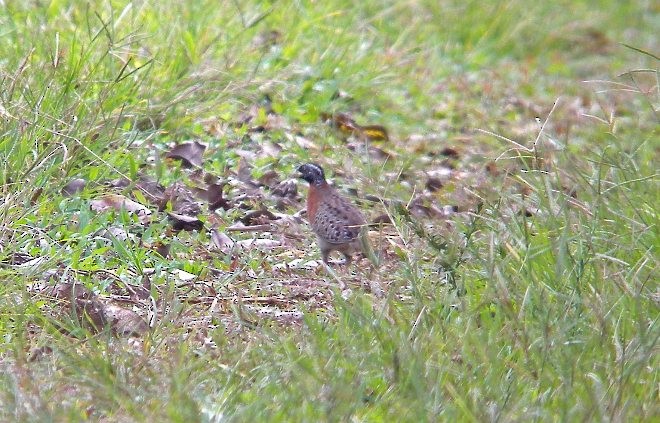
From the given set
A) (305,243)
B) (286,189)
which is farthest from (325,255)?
(286,189)

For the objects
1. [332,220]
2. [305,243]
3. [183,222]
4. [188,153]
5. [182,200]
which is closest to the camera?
[332,220]

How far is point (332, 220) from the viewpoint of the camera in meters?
5.74

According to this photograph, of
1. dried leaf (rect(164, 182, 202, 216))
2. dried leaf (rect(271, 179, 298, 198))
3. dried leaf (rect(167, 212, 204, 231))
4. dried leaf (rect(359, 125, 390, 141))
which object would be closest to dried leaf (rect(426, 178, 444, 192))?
dried leaf (rect(271, 179, 298, 198))

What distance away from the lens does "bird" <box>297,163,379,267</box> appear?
18.6 ft

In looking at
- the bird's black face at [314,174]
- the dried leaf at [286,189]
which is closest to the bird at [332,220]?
the bird's black face at [314,174]

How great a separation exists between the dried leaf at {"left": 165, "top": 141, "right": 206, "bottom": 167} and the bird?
88 cm

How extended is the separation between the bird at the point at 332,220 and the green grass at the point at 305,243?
0.46 feet

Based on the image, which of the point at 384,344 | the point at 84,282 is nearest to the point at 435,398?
the point at 384,344

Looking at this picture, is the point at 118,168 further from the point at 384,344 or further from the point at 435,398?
the point at 435,398

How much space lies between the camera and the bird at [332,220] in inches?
224

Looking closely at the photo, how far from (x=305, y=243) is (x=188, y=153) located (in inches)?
36.3

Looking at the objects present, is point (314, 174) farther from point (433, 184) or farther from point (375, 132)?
point (375, 132)

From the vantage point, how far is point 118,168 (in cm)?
623

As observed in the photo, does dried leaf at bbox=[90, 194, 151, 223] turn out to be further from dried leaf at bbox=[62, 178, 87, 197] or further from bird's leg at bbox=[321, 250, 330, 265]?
bird's leg at bbox=[321, 250, 330, 265]
